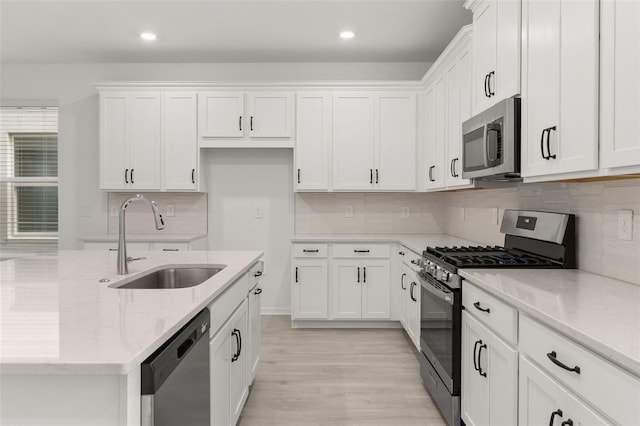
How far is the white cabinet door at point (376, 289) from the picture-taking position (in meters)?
4.04

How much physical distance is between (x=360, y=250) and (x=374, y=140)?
3.78 ft

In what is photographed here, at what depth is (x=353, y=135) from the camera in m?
4.25

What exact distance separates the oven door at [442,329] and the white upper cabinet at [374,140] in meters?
1.73

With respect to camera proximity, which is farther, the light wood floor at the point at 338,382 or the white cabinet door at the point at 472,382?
the light wood floor at the point at 338,382

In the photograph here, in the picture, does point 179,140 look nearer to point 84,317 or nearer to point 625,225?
point 84,317

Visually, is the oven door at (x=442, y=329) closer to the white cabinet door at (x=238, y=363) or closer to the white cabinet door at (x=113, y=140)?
the white cabinet door at (x=238, y=363)

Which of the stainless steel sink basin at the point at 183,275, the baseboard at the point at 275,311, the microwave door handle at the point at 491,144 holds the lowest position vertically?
the baseboard at the point at 275,311

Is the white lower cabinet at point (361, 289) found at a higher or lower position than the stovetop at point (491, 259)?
lower

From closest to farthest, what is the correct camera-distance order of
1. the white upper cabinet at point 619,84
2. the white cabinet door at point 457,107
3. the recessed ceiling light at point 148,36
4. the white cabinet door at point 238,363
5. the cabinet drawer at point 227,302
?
the white upper cabinet at point 619,84
the cabinet drawer at point 227,302
the white cabinet door at point 238,363
the white cabinet door at point 457,107
the recessed ceiling light at point 148,36

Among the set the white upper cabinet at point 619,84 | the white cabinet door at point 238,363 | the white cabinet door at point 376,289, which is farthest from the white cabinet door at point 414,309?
the white upper cabinet at point 619,84

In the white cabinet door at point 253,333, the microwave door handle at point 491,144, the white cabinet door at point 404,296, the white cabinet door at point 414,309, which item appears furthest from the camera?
the white cabinet door at point 404,296

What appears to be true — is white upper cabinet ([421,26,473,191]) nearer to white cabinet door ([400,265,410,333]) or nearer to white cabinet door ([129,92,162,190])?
white cabinet door ([400,265,410,333])

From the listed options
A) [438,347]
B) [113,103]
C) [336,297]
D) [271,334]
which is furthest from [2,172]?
[438,347]

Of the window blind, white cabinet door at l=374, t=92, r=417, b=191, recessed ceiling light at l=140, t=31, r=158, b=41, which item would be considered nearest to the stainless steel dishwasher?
white cabinet door at l=374, t=92, r=417, b=191
